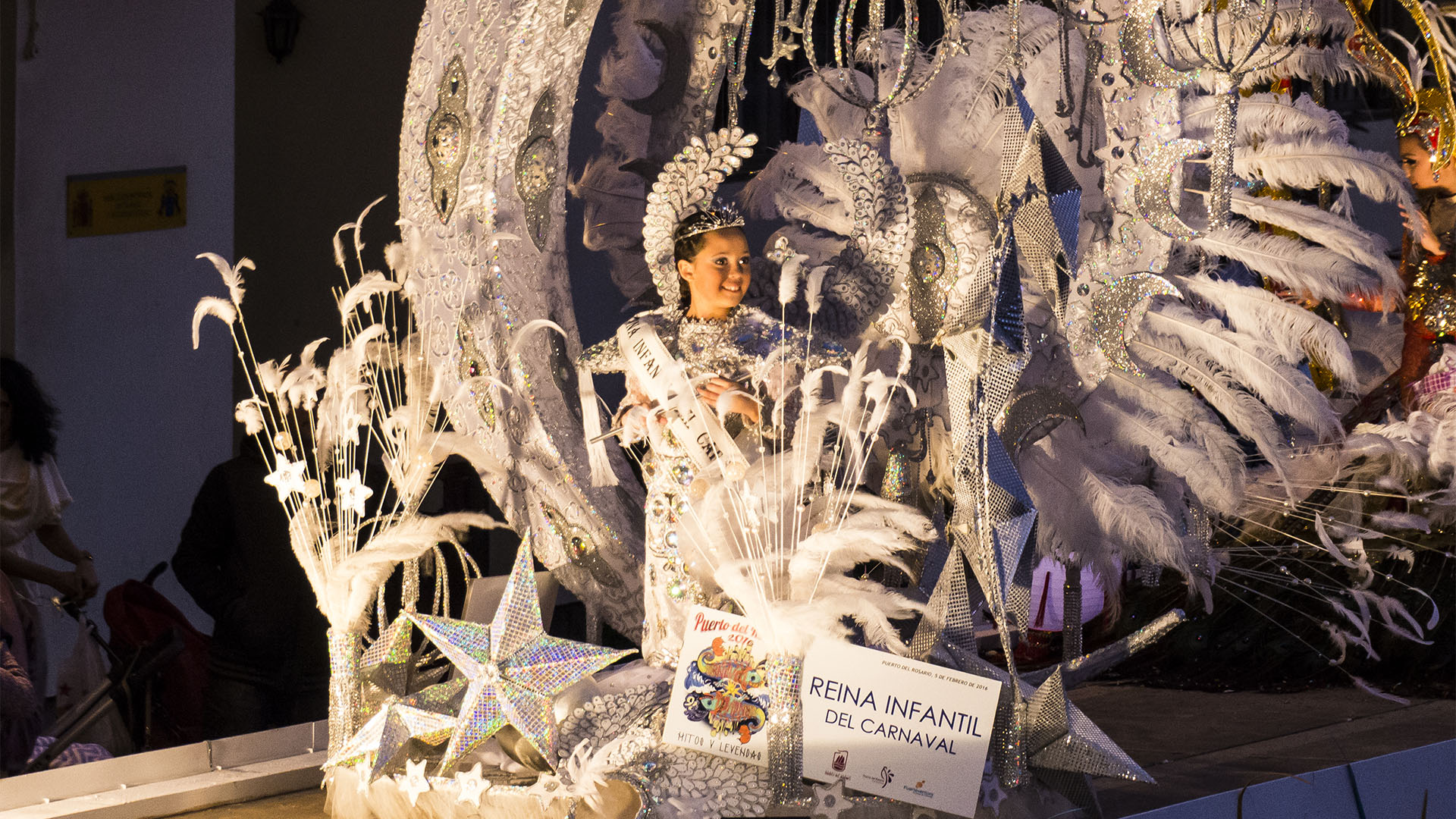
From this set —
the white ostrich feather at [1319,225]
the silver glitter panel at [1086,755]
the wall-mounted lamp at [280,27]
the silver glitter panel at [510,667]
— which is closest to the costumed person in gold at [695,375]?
the silver glitter panel at [510,667]

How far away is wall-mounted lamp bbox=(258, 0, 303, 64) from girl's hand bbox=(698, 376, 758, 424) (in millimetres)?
1291

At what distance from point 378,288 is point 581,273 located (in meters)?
1.79

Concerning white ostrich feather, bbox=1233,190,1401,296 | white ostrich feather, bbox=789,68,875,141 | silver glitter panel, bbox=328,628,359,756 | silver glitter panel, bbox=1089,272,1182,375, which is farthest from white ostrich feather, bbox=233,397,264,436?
white ostrich feather, bbox=1233,190,1401,296

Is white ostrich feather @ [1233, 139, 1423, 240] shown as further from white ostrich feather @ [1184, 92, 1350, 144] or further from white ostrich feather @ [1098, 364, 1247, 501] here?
white ostrich feather @ [1098, 364, 1247, 501]

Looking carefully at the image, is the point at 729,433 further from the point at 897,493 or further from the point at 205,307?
the point at 205,307

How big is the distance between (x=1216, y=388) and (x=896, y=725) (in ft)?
3.80

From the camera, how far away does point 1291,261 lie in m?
2.94

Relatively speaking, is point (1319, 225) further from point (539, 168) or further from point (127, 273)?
point (127, 273)

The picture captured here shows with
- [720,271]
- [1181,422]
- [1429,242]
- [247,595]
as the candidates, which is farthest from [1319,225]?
[247,595]

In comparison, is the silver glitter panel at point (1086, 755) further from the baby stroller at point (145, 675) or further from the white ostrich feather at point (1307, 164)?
the baby stroller at point (145, 675)

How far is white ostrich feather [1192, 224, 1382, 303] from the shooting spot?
2.91 m

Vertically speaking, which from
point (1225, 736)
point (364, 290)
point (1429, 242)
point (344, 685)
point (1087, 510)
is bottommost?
point (1225, 736)

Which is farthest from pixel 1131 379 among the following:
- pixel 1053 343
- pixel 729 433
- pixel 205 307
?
pixel 205 307

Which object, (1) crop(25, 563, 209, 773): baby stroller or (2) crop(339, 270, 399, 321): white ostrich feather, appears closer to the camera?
(2) crop(339, 270, 399, 321): white ostrich feather
